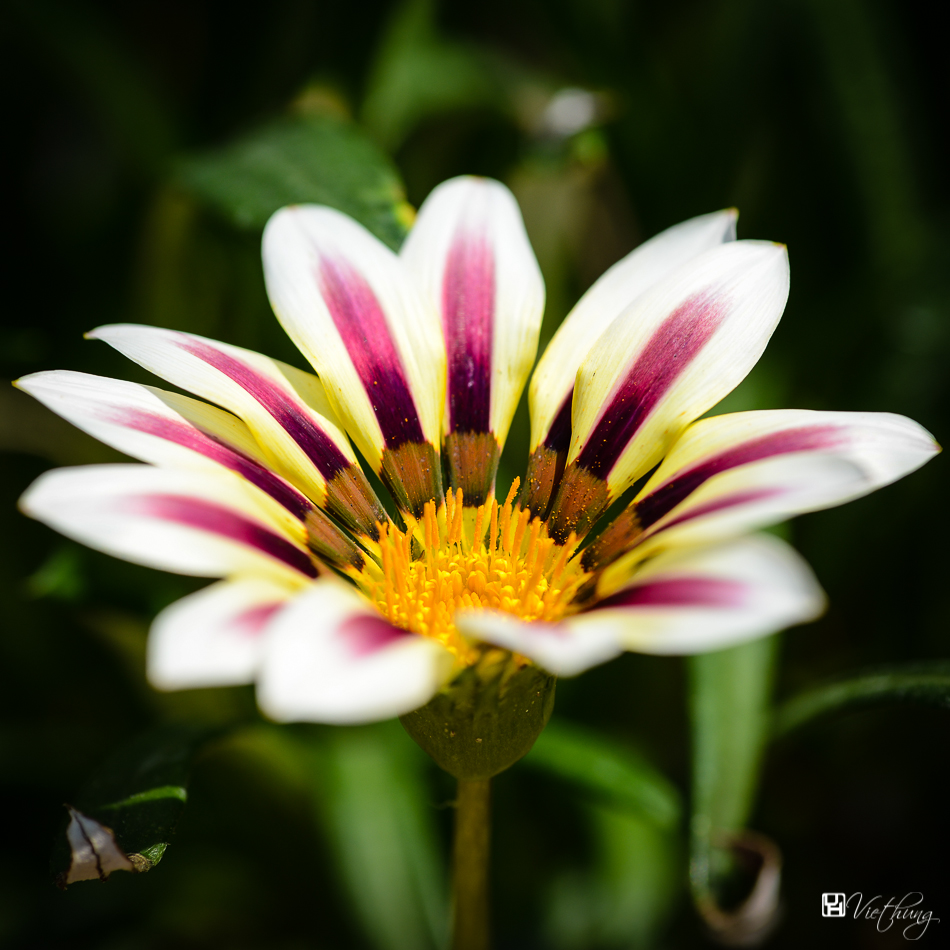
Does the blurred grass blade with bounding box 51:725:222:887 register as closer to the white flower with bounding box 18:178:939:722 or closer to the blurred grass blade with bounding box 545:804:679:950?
the white flower with bounding box 18:178:939:722

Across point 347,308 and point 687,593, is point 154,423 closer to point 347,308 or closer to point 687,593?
point 347,308

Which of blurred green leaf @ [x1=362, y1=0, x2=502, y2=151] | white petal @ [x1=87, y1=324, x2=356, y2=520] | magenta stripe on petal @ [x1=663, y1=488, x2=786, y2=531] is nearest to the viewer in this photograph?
magenta stripe on petal @ [x1=663, y1=488, x2=786, y2=531]

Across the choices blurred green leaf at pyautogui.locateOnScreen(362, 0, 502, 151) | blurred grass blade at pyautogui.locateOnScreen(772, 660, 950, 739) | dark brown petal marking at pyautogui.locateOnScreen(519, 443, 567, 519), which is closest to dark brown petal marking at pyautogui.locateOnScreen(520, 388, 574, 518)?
dark brown petal marking at pyautogui.locateOnScreen(519, 443, 567, 519)

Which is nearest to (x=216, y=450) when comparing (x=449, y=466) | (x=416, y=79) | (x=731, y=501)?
(x=449, y=466)

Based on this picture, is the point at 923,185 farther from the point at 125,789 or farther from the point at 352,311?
the point at 125,789

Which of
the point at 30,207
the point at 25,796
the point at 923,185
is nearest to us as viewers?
the point at 25,796

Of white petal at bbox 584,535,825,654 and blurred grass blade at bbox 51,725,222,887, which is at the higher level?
white petal at bbox 584,535,825,654

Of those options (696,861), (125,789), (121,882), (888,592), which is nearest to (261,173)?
(125,789)
